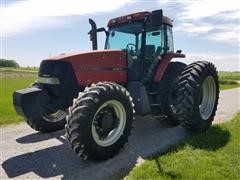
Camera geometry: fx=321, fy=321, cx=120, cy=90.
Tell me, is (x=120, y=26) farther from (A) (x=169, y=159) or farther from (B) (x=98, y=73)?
(A) (x=169, y=159)

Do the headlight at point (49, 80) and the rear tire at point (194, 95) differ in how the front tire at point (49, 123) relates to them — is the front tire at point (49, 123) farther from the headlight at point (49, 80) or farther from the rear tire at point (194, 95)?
the rear tire at point (194, 95)

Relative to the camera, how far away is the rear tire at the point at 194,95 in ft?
23.3

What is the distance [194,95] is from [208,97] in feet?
4.79

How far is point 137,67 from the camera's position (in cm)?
761

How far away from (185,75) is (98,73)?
2026 mm

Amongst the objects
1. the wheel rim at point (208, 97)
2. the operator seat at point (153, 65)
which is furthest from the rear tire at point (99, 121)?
the wheel rim at point (208, 97)

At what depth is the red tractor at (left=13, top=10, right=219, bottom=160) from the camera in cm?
559

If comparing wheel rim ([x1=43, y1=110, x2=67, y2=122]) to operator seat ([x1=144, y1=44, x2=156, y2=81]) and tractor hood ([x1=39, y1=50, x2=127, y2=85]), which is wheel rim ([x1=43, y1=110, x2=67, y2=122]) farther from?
operator seat ([x1=144, y1=44, x2=156, y2=81])

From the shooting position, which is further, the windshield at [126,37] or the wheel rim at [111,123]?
the windshield at [126,37]

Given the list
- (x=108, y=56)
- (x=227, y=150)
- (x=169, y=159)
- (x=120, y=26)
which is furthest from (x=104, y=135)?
(x=120, y=26)

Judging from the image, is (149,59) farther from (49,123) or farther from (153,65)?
(49,123)

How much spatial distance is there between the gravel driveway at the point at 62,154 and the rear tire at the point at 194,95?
Result: 1.51 feet

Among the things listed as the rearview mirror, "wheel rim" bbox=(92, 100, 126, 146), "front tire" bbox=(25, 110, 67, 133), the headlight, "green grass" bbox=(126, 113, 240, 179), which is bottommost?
"green grass" bbox=(126, 113, 240, 179)

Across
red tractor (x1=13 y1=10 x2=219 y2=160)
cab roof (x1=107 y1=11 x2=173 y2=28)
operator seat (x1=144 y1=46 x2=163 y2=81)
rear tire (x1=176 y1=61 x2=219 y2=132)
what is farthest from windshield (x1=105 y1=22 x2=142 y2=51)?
rear tire (x1=176 y1=61 x2=219 y2=132)
